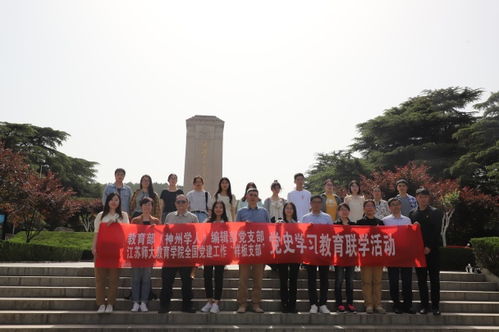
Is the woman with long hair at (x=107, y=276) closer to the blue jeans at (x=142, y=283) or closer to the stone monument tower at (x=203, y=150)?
the blue jeans at (x=142, y=283)

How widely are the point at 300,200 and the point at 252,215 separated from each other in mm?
1660

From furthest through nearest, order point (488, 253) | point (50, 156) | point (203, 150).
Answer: point (50, 156)
point (203, 150)
point (488, 253)

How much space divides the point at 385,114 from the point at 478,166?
8973 millimetres

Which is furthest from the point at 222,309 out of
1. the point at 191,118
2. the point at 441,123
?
the point at 441,123

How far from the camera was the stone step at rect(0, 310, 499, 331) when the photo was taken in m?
6.18

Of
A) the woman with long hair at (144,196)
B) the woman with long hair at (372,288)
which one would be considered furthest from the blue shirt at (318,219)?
the woman with long hair at (144,196)

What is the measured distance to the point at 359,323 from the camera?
20.8ft

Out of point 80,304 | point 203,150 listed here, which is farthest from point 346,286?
point 203,150

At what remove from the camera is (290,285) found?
21.4ft

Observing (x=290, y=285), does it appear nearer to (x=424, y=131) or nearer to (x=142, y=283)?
(x=142, y=283)

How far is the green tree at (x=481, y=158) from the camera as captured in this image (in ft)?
64.8

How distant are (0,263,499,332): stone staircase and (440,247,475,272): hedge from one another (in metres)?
3.13

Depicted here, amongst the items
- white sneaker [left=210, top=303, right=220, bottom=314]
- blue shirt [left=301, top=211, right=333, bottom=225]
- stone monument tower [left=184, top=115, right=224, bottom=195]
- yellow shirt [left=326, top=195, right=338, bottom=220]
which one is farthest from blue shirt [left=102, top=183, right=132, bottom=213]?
stone monument tower [left=184, top=115, right=224, bottom=195]

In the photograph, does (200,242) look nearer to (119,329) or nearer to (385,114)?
(119,329)
